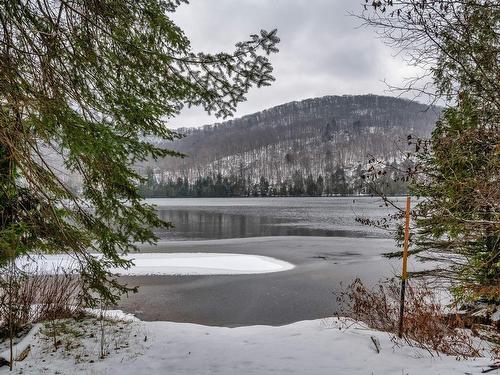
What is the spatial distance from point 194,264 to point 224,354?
12.4 metres

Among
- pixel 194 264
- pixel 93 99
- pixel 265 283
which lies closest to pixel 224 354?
pixel 93 99

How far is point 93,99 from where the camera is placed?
4.59 metres

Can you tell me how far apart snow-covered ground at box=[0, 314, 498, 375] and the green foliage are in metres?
1.10

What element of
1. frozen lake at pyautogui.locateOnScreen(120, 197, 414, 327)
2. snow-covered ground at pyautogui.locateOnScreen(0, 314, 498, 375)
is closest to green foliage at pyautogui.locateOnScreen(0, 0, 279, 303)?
snow-covered ground at pyautogui.locateOnScreen(0, 314, 498, 375)

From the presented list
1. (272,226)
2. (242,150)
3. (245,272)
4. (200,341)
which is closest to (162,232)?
(272,226)

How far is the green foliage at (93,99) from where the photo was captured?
358cm

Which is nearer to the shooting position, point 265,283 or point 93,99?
point 93,99

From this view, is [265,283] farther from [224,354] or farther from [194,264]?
[224,354]

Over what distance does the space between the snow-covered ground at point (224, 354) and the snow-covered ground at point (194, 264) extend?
9517mm

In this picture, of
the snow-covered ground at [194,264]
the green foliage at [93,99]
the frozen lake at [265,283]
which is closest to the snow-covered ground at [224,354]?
the green foliage at [93,99]

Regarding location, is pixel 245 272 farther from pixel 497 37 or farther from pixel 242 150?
pixel 242 150

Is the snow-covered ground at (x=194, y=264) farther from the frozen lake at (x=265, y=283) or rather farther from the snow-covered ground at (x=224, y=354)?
the snow-covered ground at (x=224, y=354)

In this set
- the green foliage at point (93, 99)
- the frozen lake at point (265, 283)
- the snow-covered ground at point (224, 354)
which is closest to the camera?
the green foliage at point (93, 99)

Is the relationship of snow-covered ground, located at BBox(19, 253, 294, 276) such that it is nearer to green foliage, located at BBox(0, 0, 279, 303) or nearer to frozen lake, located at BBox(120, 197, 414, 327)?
frozen lake, located at BBox(120, 197, 414, 327)
